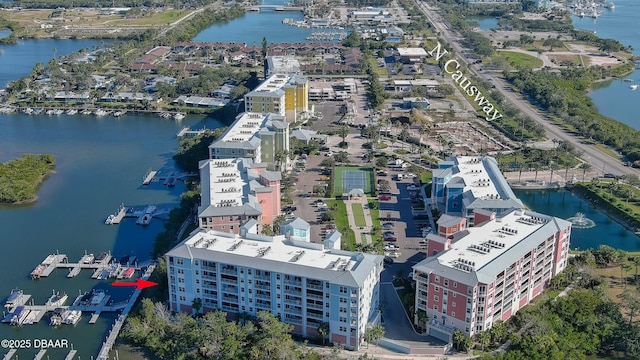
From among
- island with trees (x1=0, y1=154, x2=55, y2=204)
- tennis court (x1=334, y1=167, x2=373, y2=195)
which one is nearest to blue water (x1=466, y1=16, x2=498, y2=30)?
tennis court (x1=334, y1=167, x2=373, y2=195)

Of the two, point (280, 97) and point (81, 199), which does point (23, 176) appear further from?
point (280, 97)

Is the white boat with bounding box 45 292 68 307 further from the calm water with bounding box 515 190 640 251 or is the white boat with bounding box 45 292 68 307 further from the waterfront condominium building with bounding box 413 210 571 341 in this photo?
the calm water with bounding box 515 190 640 251

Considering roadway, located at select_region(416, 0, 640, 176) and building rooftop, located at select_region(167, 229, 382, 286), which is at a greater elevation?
building rooftop, located at select_region(167, 229, 382, 286)

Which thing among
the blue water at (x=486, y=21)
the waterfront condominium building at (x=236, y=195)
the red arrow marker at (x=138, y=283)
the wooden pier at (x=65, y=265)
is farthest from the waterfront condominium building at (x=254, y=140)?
the blue water at (x=486, y=21)

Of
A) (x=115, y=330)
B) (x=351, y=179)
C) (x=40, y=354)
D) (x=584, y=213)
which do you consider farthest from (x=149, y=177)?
(x=584, y=213)

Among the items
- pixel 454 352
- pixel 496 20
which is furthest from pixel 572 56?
pixel 454 352

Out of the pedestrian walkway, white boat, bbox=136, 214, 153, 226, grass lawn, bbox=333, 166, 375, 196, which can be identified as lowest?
white boat, bbox=136, 214, 153, 226

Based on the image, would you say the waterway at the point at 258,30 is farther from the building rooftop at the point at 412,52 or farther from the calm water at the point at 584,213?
the calm water at the point at 584,213
